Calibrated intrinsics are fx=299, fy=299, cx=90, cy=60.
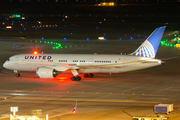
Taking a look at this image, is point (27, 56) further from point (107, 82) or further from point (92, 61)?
point (107, 82)

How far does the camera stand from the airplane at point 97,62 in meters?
41.6

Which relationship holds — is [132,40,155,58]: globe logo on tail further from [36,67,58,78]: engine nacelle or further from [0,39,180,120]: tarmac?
[36,67,58,78]: engine nacelle

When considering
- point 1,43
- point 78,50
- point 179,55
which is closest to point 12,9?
point 1,43

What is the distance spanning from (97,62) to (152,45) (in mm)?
8081

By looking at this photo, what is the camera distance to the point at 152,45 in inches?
1645

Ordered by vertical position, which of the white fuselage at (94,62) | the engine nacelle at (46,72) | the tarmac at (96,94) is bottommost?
the tarmac at (96,94)

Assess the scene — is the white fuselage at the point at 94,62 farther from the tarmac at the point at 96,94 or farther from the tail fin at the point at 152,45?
the tarmac at the point at 96,94

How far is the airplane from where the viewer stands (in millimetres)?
41625

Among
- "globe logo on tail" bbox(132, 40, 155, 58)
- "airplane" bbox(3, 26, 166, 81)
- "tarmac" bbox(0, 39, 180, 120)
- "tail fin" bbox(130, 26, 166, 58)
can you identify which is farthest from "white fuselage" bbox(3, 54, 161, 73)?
"tarmac" bbox(0, 39, 180, 120)

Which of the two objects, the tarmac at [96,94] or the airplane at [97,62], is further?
the airplane at [97,62]

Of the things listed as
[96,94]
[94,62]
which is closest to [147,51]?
[94,62]

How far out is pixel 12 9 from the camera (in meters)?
191

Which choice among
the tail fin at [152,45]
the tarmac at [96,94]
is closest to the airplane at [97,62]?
the tail fin at [152,45]

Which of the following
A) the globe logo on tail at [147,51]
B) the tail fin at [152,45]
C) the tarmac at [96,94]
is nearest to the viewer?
the tarmac at [96,94]
